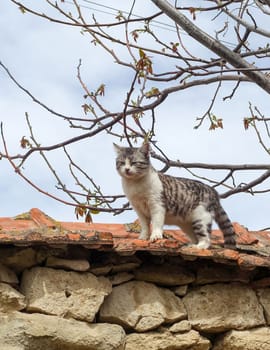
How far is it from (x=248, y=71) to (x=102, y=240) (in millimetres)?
1345

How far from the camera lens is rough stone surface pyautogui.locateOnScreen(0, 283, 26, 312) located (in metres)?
3.98

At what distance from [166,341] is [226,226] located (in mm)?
1367

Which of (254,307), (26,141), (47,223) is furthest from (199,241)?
(26,141)

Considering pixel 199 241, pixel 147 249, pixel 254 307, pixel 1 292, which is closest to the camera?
pixel 1 292

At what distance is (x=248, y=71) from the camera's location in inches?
166

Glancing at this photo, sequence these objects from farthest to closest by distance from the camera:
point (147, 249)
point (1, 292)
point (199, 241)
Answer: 1. point (199, 241)
2. point (147, 249)
3. point (1, 292)

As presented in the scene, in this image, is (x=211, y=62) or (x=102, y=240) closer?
(x=102, y=240)

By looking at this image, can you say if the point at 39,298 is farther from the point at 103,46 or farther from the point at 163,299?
the point at 103,46

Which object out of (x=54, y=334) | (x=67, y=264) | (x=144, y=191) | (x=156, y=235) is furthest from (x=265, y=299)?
(x=54, y=334)

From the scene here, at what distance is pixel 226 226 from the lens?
545 cm

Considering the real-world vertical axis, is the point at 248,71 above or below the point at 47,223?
above

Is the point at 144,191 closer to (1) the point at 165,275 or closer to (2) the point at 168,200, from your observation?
(2) the point at 168,200

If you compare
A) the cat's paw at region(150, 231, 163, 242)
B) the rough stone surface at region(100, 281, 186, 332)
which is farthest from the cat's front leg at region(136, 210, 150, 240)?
the rough stone surface at region(100, 281, 186, 332)

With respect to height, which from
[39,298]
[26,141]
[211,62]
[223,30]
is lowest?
[39,298]
